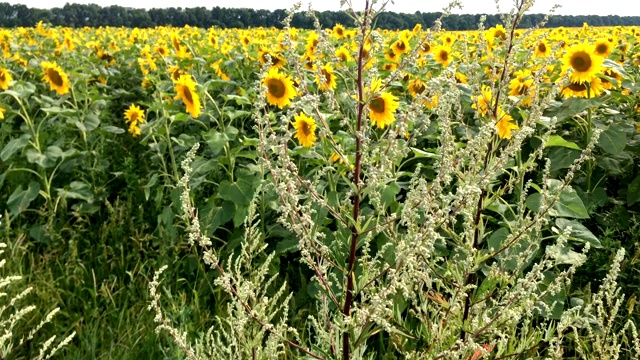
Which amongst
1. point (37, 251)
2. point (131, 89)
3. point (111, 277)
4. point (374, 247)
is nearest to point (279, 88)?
point (374, 247)

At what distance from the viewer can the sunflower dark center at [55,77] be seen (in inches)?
211

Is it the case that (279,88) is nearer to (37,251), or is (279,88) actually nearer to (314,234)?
(37,251)

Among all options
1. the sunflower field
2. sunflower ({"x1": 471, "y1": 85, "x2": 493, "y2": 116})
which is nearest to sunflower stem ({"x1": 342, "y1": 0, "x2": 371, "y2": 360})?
the sunflower field

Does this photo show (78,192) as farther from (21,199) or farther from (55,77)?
(55,77)

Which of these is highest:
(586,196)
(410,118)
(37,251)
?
(410,118)

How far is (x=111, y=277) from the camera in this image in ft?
11.6

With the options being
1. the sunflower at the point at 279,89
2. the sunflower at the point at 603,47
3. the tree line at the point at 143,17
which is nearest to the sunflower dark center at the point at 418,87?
the sunflower at the point at 279,89

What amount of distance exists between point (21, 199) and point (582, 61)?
3830 millimetres

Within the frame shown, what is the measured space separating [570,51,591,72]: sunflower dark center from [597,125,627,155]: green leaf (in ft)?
1.43

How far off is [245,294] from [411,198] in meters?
0.50

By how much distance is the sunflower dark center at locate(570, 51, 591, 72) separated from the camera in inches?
149

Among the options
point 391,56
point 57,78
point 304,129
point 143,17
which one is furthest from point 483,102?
point 143,17

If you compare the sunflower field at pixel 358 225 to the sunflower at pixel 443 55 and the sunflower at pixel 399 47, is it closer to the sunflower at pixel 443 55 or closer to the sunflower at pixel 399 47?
the sunflower at pixel 443 55

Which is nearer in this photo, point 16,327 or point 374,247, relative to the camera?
point 16,327
